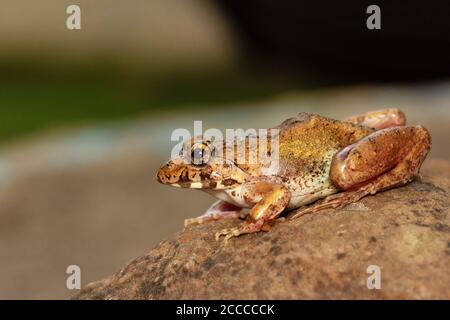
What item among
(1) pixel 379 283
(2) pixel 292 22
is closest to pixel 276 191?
(1) pixel 379 283

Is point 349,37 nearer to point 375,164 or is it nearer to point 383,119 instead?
point 383,119

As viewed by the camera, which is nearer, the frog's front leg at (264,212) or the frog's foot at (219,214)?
the frog's front leg at (264,212)

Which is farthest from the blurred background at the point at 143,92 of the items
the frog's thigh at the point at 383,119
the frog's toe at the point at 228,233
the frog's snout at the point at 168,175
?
the frog's thigh at the point at 383,119

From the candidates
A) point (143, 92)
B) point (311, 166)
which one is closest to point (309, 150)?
point (311, 166)

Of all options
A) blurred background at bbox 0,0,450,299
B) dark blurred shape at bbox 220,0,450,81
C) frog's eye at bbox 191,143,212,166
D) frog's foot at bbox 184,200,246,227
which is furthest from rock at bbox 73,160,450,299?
dark blurred shape at bbox 220,0,450,81

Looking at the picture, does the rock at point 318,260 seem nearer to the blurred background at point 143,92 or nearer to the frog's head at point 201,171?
the frog's head at point 201,171

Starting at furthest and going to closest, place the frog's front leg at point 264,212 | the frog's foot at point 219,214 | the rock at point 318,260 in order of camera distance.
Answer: the frog's foot at point 219,214, the frog's front leg at point 264,212, the rock at point 318,260

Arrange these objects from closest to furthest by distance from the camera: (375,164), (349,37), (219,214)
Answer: (375,164)
(219,214)
(349,37)

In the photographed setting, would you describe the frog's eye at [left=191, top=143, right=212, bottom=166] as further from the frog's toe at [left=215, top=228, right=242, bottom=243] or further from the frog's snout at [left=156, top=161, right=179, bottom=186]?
the frog's toe at [left=215, top=228, right=242, bottom=243]
